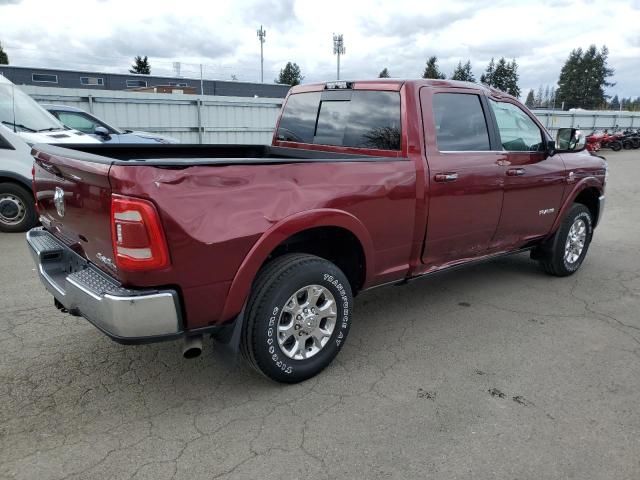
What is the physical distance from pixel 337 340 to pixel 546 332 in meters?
1.85

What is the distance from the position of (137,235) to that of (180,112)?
1297 centimetres

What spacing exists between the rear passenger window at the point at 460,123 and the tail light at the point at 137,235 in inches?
89.9

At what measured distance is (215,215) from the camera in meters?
2.59

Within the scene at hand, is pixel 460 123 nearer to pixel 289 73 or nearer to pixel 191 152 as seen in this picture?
pixel 191 152

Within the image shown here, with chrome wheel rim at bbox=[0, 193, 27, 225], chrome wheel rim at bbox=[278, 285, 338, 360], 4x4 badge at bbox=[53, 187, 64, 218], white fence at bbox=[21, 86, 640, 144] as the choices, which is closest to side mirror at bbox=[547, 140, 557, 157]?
chrome wheel rim at bbox=[278, 285, 338, 360]

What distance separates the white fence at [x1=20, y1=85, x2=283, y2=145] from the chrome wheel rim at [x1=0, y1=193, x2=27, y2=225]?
5.92 metres

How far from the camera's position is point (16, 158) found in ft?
22.4

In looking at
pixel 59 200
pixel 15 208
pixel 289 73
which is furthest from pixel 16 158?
pixel 289 73

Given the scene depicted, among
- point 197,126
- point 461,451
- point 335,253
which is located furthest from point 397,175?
point 197,126

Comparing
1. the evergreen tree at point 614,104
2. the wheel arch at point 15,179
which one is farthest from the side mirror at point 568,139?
the evergreen tree at point 614,104

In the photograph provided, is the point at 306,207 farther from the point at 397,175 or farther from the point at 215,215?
the point at 397,175

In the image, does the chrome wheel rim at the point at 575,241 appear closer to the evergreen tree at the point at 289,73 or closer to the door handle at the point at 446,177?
the door handle at the point at 446,177

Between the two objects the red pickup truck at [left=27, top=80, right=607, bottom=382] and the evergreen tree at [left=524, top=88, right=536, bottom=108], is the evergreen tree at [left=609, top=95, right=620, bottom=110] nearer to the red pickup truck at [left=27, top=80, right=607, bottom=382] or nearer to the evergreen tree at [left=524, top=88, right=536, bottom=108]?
the evergreen tree at [left=524, top=88, right=536, bottom=108]

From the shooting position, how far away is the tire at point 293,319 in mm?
2893
